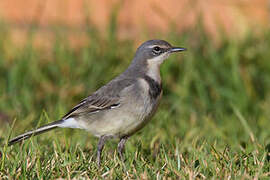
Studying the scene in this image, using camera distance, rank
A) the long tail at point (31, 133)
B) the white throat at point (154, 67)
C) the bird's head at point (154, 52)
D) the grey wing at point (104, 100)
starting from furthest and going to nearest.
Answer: the bird's head at point (154, 52), the white throat at point (154, 67), the grey wing at point (104, 100), the long tail at point (31, 133)

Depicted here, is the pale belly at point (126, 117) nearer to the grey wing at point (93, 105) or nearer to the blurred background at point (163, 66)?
the grey wing at point (93, 105)

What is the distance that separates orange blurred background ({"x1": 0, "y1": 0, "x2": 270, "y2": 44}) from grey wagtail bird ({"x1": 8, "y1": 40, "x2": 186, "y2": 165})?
10.4ft

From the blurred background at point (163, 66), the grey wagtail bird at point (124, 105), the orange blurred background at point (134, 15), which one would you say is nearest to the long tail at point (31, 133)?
the grey wagtail bird at point (124, 105)

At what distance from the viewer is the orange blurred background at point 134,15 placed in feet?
30.3

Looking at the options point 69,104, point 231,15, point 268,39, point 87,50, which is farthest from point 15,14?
point 268,39

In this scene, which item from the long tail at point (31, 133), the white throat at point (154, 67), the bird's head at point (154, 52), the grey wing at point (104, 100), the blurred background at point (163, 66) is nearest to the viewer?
the long tail at point (31, 133)

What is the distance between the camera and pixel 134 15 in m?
9.77

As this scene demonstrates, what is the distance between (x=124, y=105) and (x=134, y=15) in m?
4.64

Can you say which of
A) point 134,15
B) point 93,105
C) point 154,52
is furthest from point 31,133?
point 134,15

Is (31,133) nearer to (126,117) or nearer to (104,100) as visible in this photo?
(104,100)

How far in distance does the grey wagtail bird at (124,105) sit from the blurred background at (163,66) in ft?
2.94

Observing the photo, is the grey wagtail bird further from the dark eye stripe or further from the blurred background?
the blurred background

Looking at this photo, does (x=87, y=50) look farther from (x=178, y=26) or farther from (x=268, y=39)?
(x=268, y=39)

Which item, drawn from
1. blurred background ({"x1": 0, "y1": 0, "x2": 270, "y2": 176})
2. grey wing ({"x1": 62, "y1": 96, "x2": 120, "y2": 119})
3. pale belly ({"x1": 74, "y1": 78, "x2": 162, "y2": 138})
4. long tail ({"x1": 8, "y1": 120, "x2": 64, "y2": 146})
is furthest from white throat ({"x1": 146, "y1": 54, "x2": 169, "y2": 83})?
long tail ({"x1": 8, "y1": 120, "x2": 64, "y2": 146})
